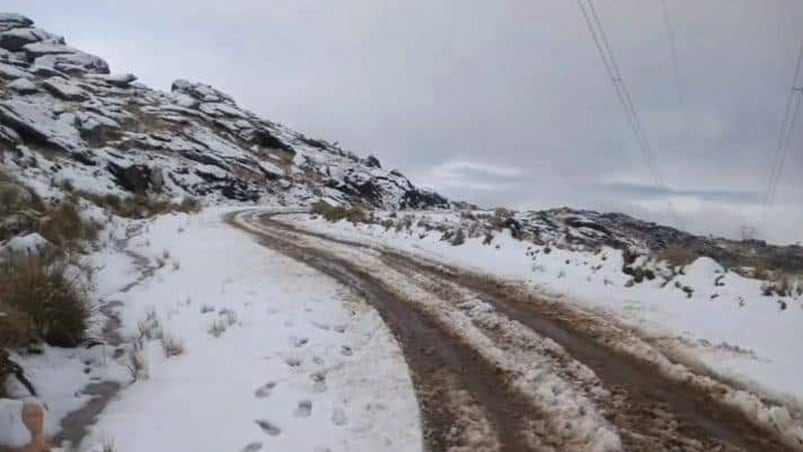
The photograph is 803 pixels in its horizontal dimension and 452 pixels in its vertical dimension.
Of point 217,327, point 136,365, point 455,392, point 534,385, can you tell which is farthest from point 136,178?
point 534,385

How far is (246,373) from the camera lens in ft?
19.3

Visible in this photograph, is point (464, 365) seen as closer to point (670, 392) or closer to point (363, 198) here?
point (670, 392)

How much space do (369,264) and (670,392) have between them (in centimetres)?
745

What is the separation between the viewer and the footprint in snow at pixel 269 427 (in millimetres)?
4662

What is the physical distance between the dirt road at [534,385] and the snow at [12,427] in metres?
2.75

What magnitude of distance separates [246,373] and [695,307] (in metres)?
6.20

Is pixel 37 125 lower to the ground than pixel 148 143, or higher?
lower

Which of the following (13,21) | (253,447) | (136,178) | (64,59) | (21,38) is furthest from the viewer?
(13,21)

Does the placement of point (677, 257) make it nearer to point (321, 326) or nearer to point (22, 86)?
point (321, 326)

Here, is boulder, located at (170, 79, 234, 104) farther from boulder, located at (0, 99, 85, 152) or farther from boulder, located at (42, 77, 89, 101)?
boulder, located at (0, 99, 85, 152)

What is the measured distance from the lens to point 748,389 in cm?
552

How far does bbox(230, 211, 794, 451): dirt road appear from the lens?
4.57 m

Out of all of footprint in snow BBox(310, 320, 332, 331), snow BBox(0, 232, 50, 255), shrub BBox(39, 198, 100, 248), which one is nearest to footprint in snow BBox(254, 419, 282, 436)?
footprint in snow BBox(310, 320, 332, 331)

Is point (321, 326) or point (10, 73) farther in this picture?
point (10, 73)
